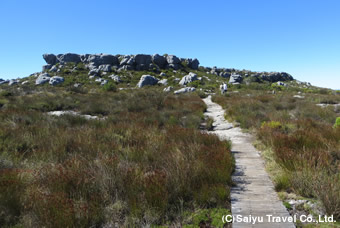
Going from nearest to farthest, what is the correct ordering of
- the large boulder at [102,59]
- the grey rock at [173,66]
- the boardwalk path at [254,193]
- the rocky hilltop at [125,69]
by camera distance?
the boardwalk path at [254,193] < the rocky hilltop at [125,69] < the large boulder at [102,59] < the grey rock at [173,66]

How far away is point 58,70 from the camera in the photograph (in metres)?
59.0

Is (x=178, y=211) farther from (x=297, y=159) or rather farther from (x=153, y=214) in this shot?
(x=297, y=159)

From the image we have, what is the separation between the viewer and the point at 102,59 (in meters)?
62.6

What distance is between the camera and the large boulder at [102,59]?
62.2 metres

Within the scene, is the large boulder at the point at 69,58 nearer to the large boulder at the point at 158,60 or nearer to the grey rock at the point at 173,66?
the large boulder at the point at 158,60

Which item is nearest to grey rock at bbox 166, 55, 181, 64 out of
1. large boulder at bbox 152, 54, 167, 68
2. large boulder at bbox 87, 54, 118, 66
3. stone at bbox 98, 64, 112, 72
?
large boulder at bbox 152, 54, 167, 68

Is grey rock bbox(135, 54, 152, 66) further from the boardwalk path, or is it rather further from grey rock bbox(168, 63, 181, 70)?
the boardwalk path

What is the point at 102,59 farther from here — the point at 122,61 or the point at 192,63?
the point at 192,63

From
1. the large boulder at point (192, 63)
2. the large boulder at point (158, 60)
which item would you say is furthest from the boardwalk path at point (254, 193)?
the large boulder at point (192, 63)

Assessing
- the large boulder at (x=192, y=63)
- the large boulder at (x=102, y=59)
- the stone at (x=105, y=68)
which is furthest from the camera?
the large boulder at (x=192, y=63)

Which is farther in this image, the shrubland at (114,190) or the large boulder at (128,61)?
the large boulder at (128,61)

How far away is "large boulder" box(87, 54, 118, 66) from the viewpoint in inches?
2448

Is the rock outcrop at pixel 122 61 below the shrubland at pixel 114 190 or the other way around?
the other way around

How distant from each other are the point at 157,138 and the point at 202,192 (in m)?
2.84
